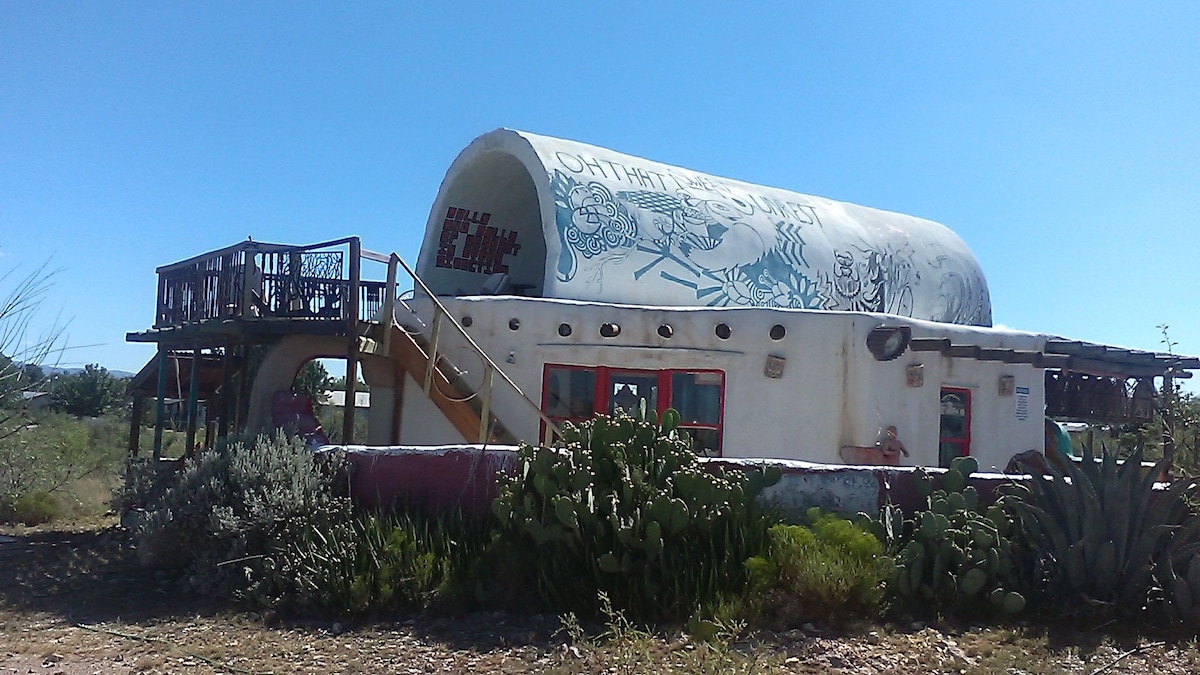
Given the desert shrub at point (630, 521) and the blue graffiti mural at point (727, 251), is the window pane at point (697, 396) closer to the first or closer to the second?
the blue graffiti mural at point (727, 251)

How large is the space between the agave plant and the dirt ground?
0.32 meters

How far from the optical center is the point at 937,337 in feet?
44.7

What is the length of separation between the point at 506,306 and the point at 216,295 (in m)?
3.33

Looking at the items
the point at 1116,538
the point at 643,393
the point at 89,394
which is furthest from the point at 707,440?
the point at 89,394

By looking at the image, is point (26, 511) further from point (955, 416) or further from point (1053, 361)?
point (1053, 361)

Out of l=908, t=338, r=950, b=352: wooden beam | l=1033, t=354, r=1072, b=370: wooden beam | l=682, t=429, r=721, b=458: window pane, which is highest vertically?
l=908, t=338, r=950, b=352: wooden beam

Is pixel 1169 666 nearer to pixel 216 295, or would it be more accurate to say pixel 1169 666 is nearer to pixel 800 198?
pixel 216 295

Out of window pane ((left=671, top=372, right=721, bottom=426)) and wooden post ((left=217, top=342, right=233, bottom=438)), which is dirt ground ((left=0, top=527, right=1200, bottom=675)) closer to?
wooden post ((left=217, top=342, right=233, bottom=438))

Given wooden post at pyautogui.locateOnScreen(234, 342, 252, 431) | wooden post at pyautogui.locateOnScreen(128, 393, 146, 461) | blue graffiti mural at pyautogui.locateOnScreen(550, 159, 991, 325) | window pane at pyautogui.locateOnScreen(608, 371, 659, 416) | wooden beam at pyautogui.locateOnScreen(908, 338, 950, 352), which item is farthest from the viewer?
wooden post at pyautogui.locateOnScreen(128, 393, 146, 461)

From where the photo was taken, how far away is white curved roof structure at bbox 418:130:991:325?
45.1ft

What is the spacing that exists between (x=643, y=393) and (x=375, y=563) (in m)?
5.63

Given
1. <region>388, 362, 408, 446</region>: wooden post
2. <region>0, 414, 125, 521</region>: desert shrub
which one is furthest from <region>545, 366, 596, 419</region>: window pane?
<region>0, 414, 125, 521</region>: desert shrub

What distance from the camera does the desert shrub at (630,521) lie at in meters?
7.13

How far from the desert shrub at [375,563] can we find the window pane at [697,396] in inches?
192
